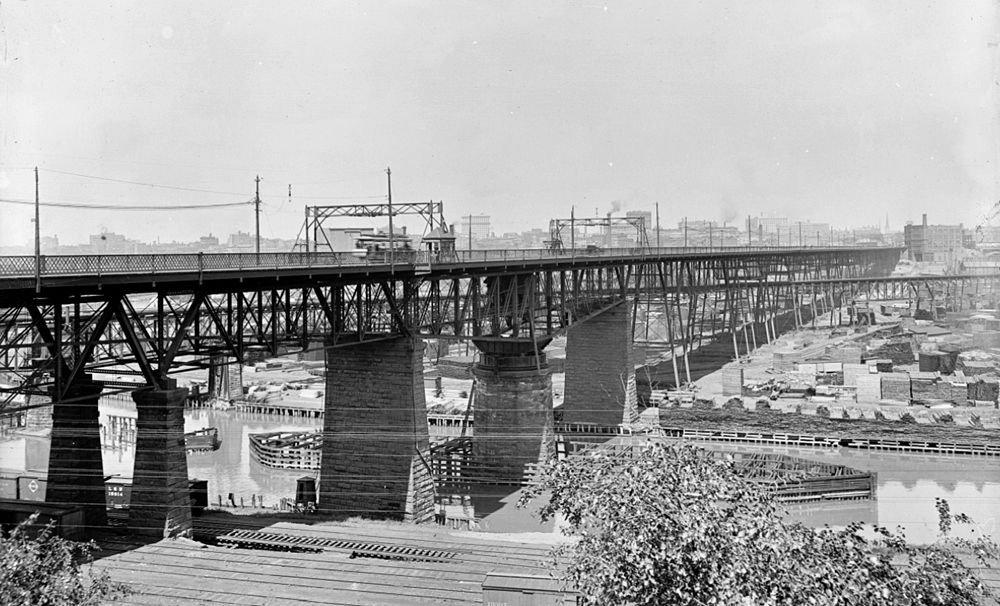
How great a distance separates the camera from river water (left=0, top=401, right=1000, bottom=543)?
3412 centimetres

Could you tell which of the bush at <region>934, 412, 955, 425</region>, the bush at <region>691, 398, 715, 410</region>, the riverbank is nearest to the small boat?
the riverbank

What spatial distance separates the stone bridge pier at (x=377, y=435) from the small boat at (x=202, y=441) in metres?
22.7

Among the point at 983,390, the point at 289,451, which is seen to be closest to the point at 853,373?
Answer: the point at 983,390

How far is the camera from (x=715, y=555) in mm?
8961

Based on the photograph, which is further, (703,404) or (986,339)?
(986,339)

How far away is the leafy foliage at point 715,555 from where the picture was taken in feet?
29.1

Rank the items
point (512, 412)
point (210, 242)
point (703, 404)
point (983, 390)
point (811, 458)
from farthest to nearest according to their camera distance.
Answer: point (210, 242) < point (703, 404) < point (983, 390) < point (811, 458) < point (512, 412)

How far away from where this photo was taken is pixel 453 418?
184 ft

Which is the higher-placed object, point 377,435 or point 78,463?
point 78,463

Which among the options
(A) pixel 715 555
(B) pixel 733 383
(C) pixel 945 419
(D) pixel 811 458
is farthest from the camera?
(B) pixel 733 383

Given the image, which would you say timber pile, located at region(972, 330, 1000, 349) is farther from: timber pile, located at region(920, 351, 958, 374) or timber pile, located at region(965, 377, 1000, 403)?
timber pile, located at region(965, 377, 1000, 403)

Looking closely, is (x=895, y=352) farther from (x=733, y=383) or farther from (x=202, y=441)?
(x=202, y=441)

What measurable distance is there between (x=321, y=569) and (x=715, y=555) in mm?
14243

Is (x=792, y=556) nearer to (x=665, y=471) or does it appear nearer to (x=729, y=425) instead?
(x=665, y=471)
